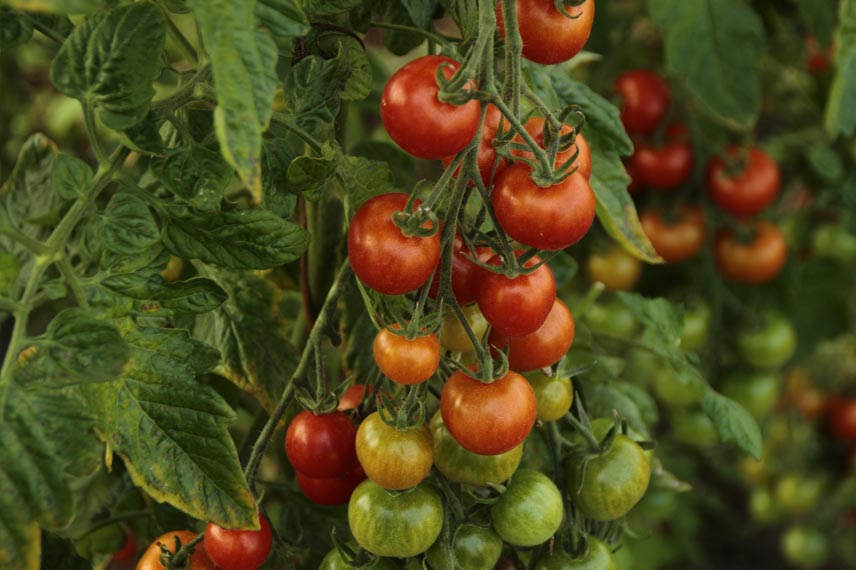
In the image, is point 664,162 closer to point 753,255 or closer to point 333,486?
point 753,255

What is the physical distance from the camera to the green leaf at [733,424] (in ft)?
2.96

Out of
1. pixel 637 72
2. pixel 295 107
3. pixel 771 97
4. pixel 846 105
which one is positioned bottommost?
pixel 771 97

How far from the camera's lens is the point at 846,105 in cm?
118

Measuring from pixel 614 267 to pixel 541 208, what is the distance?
36.0 inches

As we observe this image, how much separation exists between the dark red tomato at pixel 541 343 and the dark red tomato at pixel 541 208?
0.10 metres

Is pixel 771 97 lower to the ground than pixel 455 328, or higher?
lower

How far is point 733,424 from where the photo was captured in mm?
919

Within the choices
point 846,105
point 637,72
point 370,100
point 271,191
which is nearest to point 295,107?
point 271,191

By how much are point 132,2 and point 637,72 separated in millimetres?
1060

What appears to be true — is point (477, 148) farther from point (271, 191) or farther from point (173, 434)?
point (173, 434)

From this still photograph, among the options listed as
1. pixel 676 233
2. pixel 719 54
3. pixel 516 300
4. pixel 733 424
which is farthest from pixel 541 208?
pixel 676 233

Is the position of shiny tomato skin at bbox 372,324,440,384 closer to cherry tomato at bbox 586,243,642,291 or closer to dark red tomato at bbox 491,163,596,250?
dark red tomato at bbox 491,163,596,250

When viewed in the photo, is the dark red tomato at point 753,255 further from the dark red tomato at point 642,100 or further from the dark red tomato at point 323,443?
the dark red tomato at point 323,443

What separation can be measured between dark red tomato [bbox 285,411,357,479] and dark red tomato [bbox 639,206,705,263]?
2.80ft
